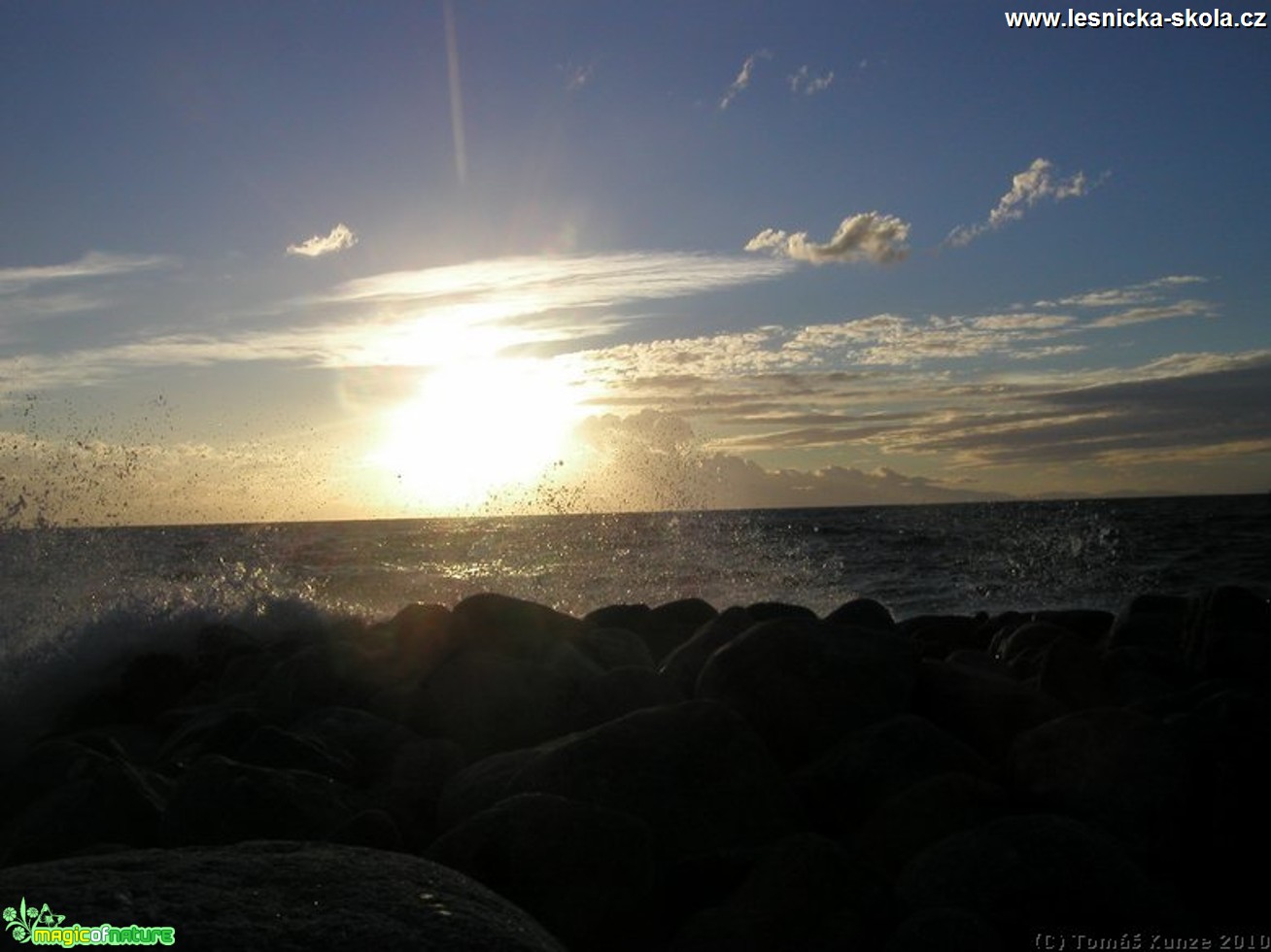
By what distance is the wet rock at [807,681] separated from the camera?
5.01m

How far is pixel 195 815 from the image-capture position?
4051 mm

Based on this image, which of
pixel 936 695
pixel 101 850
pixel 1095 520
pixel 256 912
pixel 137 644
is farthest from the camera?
pixel 1095 520

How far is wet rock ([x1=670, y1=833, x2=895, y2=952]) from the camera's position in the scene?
331cm

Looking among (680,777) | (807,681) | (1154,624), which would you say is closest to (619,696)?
(807,681)

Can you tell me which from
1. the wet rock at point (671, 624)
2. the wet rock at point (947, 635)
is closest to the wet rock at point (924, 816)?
the wet rock at point (671, 624)

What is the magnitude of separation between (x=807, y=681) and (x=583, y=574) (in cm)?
2361

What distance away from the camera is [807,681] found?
16.8 ft

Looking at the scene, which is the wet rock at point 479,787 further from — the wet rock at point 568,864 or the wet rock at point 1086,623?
the wet rock at point 1086,623

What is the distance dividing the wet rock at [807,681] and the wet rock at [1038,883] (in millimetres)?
1340

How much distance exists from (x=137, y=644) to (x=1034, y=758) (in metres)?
9.40

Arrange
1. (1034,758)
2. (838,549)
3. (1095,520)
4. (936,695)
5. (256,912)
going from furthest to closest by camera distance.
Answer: (1095,520) < (838,549) < (936,695) < (1034,758) < (256,912)

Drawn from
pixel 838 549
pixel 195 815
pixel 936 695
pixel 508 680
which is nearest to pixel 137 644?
pixel 508 680

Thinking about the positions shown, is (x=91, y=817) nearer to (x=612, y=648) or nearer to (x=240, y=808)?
(x=240, y=808)

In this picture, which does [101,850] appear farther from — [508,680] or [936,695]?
[936,695]
